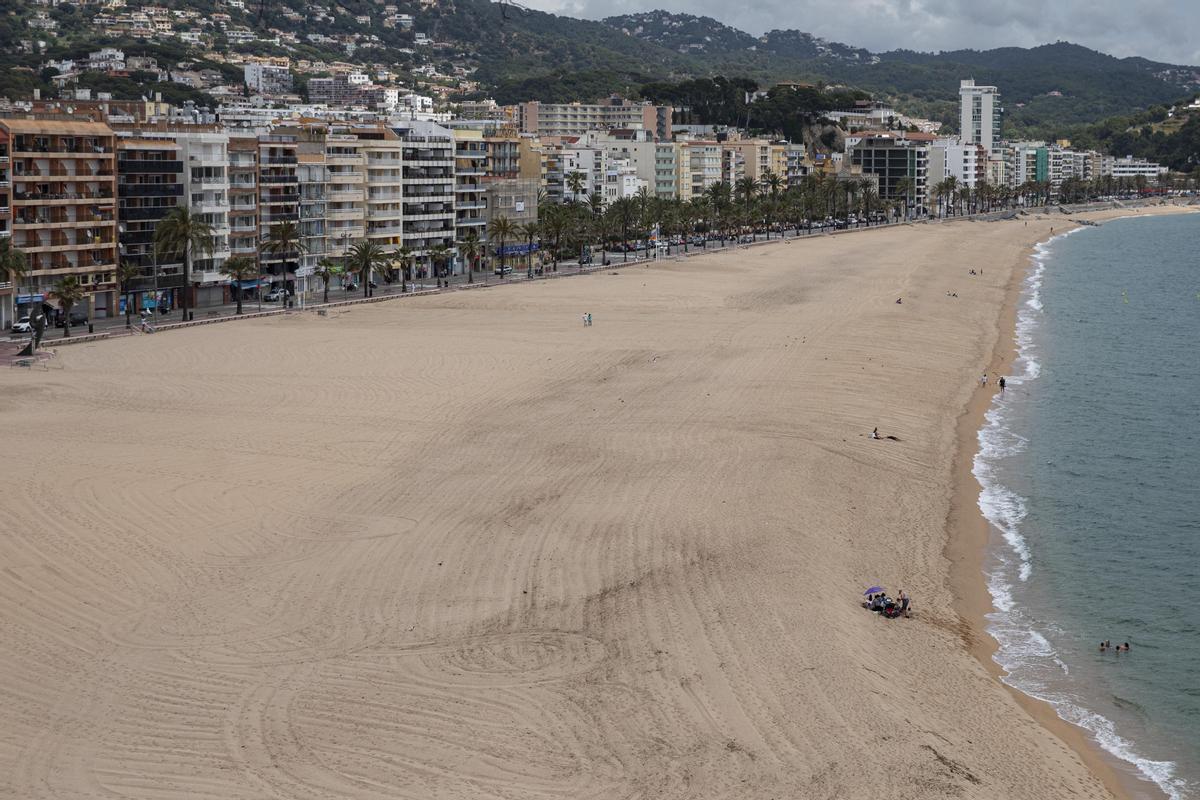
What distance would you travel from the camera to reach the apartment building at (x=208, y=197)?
6706 centimetres

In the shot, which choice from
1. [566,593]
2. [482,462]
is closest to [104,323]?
[482,462]

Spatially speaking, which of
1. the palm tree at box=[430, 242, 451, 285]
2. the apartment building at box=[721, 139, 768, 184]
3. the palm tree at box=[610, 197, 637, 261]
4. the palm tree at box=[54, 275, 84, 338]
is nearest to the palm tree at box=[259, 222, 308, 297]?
the palm tree at box=[430, 242, 451, 285]

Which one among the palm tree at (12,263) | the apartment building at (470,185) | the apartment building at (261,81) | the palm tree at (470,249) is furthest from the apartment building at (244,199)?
the apartment building at (261,81)

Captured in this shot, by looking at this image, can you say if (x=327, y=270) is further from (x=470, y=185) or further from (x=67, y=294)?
(x=67, y=294)

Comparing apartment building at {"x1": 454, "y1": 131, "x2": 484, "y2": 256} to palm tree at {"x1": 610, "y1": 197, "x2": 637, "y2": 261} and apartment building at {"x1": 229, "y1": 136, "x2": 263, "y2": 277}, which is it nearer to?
palm tree at {"x1": 610, "y1": 197, "x2": 637, "y2": 261}

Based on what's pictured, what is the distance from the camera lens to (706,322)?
61.2 meters

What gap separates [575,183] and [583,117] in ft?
204

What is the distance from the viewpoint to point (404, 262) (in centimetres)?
7988

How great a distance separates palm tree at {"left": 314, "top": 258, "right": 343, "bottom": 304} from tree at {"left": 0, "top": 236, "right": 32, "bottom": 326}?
18678 mm

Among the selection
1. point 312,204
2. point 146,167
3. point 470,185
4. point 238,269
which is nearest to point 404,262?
point 312,204

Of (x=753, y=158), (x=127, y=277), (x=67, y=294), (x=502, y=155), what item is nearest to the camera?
(x=67, y=294)

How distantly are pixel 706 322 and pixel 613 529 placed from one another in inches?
1370

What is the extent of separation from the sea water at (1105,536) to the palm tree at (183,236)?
3442 centimetres

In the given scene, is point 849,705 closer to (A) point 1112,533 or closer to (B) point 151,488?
(A) point 1112,533
